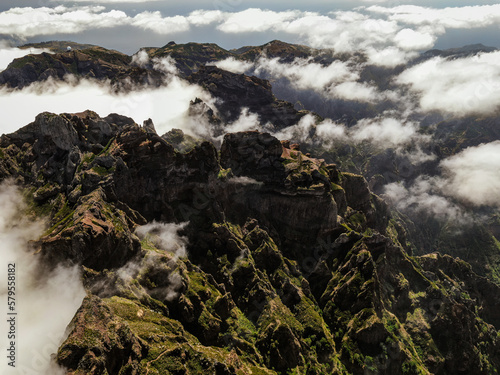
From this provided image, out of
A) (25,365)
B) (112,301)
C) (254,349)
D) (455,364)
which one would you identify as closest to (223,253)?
(254,349)

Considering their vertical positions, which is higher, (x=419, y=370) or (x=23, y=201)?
(x=23, y=201)

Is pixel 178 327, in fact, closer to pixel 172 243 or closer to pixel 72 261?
pixel 72 261

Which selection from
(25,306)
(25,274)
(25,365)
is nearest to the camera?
(25,365)

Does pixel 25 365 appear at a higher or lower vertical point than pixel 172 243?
higher

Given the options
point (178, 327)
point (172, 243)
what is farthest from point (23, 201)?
point (178, 327)

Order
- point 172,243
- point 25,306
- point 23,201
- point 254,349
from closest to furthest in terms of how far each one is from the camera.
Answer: point 25,306 → point 254,349 → point 172,243 → point 23,201

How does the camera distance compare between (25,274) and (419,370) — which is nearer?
(25,274)

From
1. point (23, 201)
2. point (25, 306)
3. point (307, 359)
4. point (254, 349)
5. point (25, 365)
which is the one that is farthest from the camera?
point (23, 201)

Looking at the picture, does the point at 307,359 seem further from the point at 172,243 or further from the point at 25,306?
the point at 25,306


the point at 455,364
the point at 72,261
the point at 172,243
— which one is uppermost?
the point at 72,261
